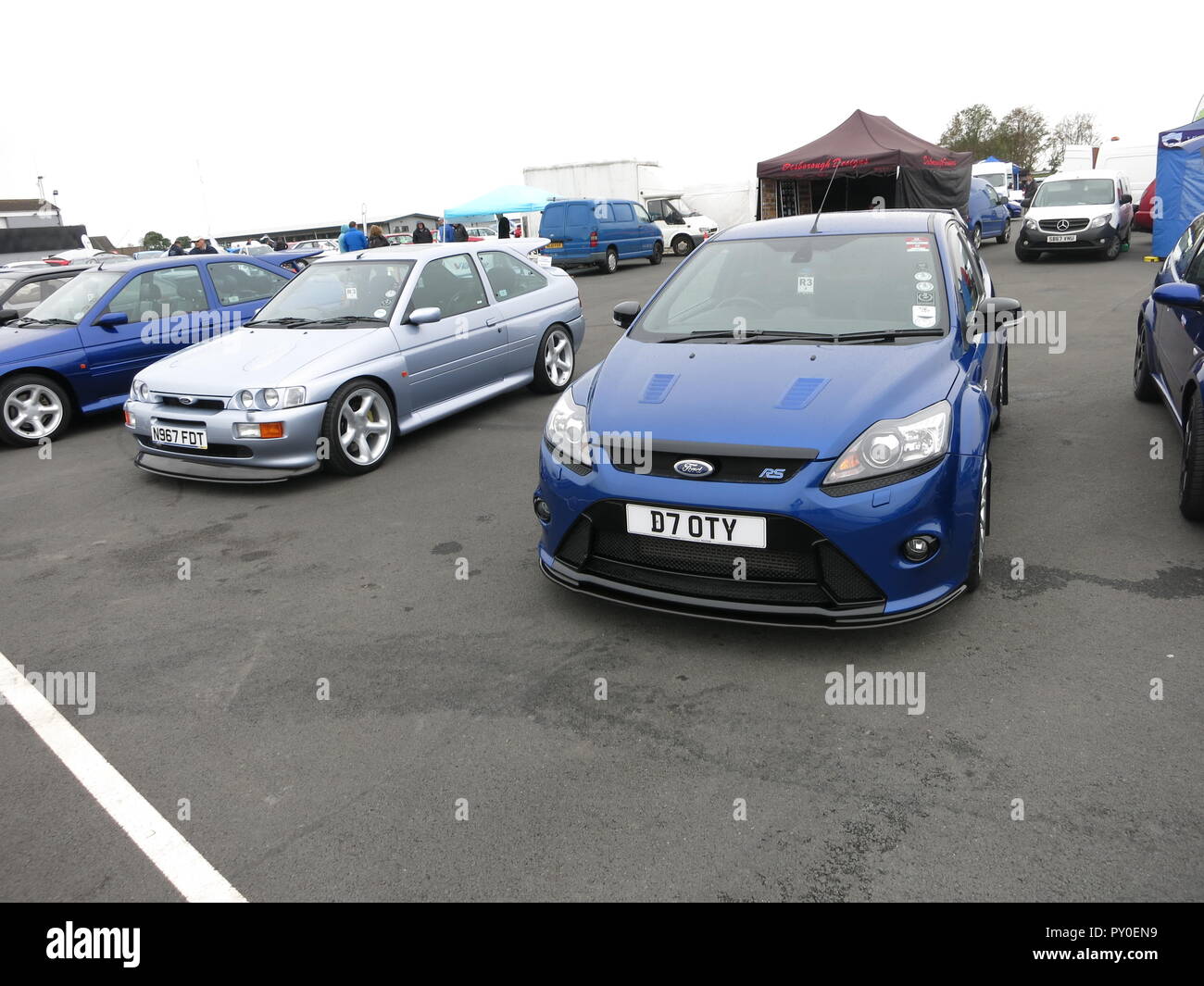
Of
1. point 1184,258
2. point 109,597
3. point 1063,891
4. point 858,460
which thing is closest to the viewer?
point 1063,891

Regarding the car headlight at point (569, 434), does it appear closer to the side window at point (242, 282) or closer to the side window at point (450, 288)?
the side window at point (450, 288)

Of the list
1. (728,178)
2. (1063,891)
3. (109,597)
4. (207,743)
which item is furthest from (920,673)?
(728,178)

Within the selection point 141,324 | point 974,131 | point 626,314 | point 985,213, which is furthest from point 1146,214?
point 974,131

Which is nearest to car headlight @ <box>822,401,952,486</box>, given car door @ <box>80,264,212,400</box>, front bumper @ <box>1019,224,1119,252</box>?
car door @ <box>80,264,212,400</box>

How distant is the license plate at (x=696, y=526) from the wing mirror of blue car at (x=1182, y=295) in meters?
2.96

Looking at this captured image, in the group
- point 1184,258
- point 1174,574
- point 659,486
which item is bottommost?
point 1174,574

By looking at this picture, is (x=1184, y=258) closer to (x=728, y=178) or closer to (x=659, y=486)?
(x=659, y=486)

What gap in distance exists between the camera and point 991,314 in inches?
183

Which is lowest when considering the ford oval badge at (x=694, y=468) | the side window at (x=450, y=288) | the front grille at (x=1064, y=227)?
the ford oval badge at (x=694, y=468)

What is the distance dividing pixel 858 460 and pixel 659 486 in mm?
745

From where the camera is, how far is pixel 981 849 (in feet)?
7.82

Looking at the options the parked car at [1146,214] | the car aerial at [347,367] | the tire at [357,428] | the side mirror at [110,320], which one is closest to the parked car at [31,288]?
the side mirror at [110,320]

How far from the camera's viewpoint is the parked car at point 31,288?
9398 mm

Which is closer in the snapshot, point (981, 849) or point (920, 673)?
point (981, 849)
